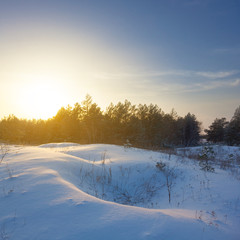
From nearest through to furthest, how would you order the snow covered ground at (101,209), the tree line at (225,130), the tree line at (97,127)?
1. the snow covered ground at (101,209)
2. the tree line at (97,127)
3. the tree line at (225,130)

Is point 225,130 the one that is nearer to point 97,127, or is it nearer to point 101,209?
point 97,127

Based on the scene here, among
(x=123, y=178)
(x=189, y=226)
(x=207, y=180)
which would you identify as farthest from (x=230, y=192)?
(x=123, y=178)

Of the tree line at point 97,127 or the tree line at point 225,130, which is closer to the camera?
the tree line at point 97,127

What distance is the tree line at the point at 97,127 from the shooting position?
106 ft

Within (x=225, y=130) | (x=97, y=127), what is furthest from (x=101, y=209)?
(x=225, y=130)

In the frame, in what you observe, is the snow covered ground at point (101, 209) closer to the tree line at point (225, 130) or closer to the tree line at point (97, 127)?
the tree line at point (97, 127)

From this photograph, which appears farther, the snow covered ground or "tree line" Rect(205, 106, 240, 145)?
"tree line" Rect(205, 106, 240, 145)

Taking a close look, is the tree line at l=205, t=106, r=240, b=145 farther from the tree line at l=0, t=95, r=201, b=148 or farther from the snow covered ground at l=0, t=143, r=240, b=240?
the snow covered ground at l=0, t=143, r=240, b=240

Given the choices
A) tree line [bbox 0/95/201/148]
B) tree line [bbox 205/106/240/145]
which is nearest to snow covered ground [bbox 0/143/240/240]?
tree line [bbox 0/95/201/148]

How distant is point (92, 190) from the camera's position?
11.5 ft

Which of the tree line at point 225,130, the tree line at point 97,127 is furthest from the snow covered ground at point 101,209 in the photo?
the tree line at point 225,130

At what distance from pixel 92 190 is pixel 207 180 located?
3.26 m

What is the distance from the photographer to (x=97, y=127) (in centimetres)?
3288

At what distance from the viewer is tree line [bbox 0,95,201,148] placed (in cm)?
3238
